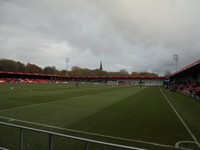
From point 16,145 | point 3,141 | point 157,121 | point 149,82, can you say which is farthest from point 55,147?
point 149,82

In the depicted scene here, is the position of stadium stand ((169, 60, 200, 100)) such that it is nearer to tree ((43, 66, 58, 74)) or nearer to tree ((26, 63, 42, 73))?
tree ((26, 63, 42, 73))

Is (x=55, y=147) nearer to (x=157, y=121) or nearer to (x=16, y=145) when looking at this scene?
(x=16, y=145)

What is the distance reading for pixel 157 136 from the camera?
9797mm

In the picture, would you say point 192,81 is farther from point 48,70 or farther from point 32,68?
point 48,70

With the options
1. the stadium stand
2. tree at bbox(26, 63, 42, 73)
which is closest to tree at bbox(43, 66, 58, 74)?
tree at bbox(26, 63, 42, 73)

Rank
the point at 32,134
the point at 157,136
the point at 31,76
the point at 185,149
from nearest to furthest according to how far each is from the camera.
A: the point at 185,149 < the point at 32,134 < the point at 157,136 < the point at 31,76

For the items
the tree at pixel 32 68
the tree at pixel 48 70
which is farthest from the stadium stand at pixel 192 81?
the tree at pixel 48 70

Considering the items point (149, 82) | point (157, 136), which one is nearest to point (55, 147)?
point (157, 136)

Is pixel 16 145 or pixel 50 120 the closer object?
pixel 16 145

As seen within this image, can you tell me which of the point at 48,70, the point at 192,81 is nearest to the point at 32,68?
the point at 48,70

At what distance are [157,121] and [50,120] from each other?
6363 millimetres

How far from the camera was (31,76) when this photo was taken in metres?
127

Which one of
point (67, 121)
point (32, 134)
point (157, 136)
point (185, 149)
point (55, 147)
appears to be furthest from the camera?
point (67, 121)

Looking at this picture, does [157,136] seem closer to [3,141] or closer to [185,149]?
[185,149]
